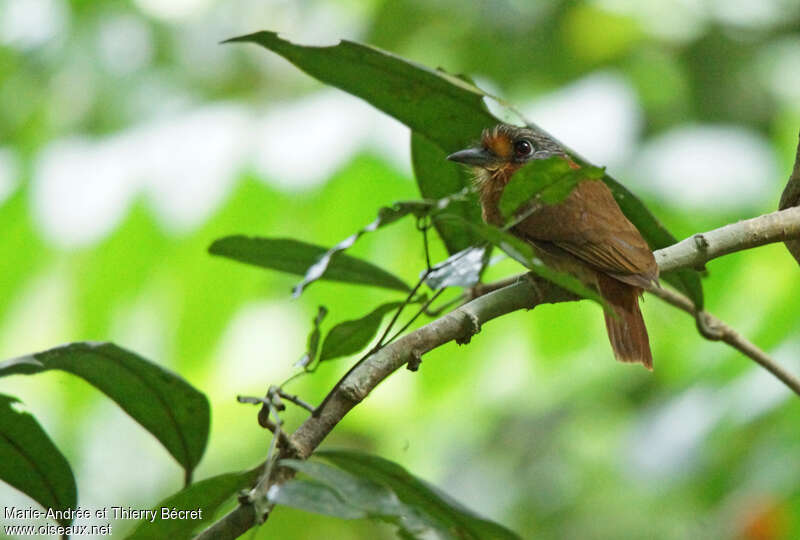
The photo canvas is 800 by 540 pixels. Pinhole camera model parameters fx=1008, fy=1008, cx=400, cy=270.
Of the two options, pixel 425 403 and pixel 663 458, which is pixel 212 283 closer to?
pixel 425 403

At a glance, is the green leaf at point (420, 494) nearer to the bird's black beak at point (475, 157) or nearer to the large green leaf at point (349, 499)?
the large green leaf at point (349, 499)

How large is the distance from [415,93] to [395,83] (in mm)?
39

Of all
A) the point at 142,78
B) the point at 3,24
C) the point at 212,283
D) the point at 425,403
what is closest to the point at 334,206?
the point at 212,283

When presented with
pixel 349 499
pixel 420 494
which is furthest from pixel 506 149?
pixel 349 499

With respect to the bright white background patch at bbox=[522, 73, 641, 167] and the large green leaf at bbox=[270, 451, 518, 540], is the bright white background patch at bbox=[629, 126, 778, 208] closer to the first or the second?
the bright white background patch at bbox=[522, 73, 641, 167]

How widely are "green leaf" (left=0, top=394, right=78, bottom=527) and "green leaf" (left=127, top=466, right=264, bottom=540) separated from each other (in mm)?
245

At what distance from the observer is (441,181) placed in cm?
193

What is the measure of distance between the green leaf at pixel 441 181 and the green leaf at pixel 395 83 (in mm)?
145

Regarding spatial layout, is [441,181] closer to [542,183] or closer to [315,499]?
[542,183]

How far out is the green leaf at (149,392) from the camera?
149 cm

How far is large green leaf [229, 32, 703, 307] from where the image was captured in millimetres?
1581

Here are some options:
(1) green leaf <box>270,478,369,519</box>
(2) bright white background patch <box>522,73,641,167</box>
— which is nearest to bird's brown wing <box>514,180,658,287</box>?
(2) bright white background patch <box>522,73,641,167</box>

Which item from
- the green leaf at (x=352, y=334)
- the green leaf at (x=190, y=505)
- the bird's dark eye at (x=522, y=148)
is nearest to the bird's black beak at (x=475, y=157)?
the bird's dark eye at (x=522, y=148)

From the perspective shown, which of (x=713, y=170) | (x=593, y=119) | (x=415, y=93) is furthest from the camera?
(x=593, y=119)
